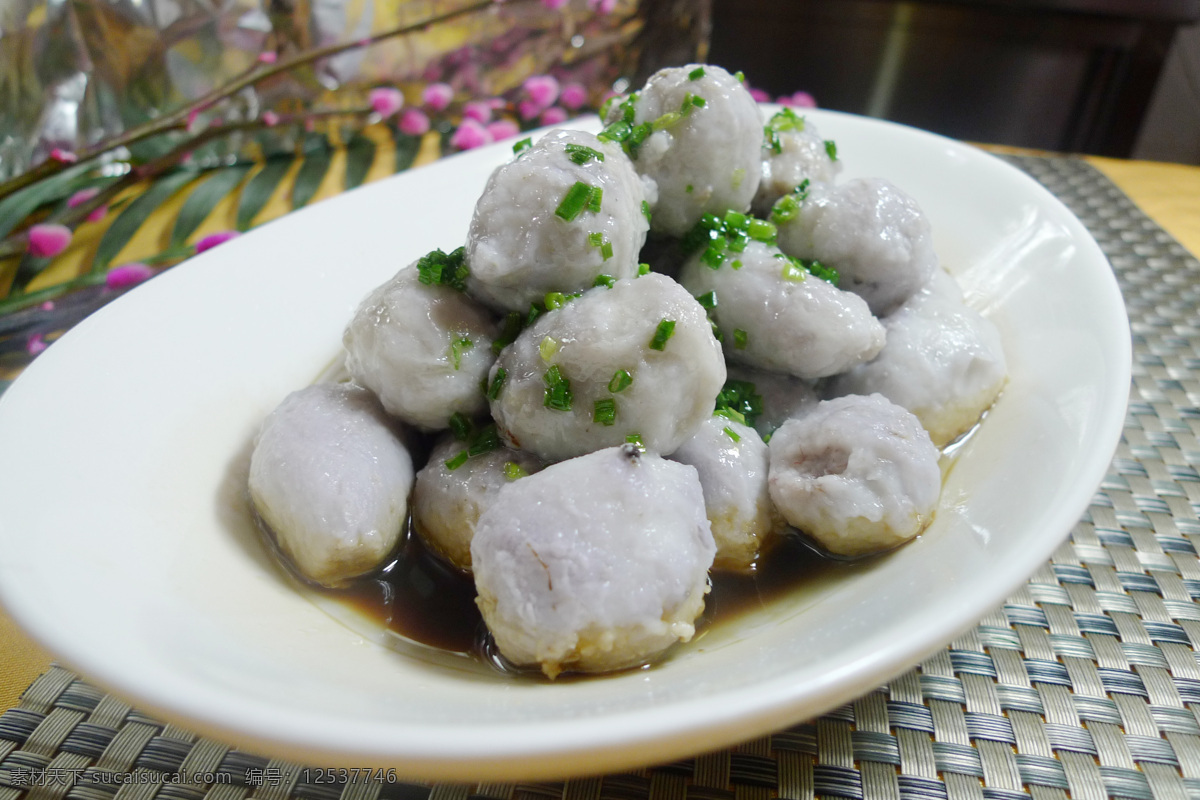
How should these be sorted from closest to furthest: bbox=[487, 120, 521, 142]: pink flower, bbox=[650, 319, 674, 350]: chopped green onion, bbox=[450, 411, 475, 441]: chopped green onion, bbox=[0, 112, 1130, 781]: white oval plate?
bbox=[0, 112, 1130, 781]: white oval plate < bbox=[650, 319, 674, 350]: chopped green onion < bbox=[450, 411, 475, 441]: chopped green onion < bbox=[487, 120, 521, 142]: pink flower

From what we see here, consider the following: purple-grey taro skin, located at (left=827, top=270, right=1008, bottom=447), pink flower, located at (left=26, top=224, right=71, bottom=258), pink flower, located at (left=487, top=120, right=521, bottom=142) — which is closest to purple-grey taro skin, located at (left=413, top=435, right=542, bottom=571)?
purple-grey taro skin, located at (left=827, top=270, right=1008, bottom=447)

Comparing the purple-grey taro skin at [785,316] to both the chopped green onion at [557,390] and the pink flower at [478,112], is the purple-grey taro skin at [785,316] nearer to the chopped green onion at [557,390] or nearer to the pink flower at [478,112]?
the chopped green onion at [557,390]

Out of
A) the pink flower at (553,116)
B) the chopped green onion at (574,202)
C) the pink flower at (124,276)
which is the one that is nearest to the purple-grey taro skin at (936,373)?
the chopped green onion at (574,202)

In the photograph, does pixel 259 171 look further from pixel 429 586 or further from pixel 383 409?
pixel 429 586

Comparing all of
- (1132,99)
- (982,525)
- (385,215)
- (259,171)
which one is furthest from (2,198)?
(1132,99)

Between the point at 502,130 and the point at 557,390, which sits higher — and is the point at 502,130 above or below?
below

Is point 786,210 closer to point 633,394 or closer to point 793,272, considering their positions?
point 793,272

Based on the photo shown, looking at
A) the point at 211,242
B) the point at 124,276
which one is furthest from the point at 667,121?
the point at 124,276

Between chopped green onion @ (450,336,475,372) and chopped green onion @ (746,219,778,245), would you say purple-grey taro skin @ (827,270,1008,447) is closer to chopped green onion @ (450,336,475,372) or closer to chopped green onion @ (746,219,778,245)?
chopped green onion @ (746,219,778,245)
